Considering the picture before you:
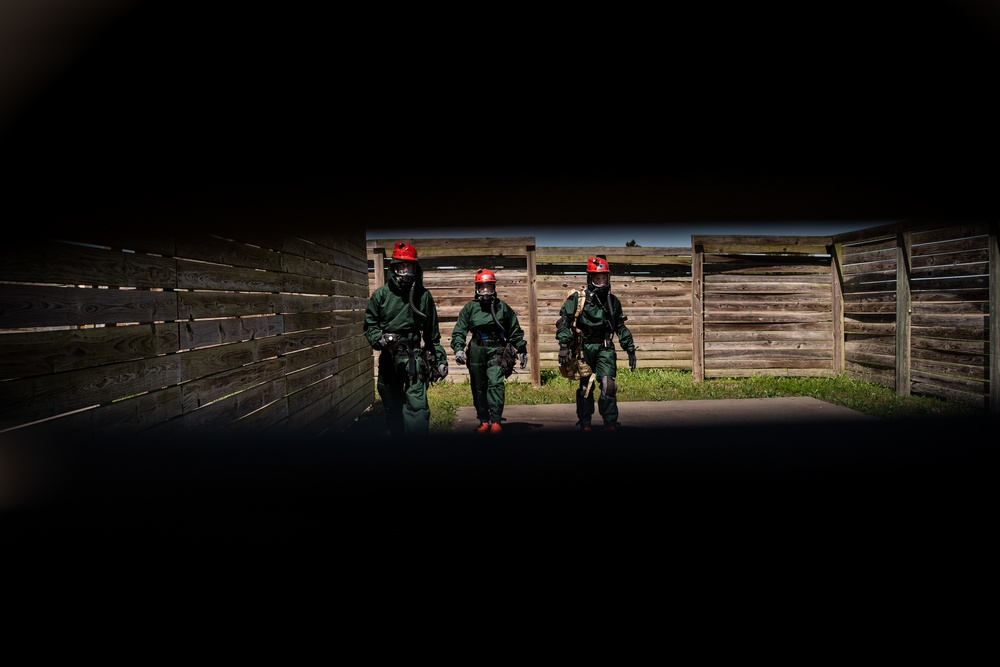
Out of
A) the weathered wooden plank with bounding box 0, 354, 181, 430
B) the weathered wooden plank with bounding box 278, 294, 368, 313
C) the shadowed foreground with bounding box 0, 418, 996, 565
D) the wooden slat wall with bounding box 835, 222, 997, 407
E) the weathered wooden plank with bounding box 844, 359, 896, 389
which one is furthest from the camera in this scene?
the weathered wooden plank with bounding box 844, 359, 896, 389

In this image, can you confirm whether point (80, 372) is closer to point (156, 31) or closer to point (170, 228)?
point (170, 228)

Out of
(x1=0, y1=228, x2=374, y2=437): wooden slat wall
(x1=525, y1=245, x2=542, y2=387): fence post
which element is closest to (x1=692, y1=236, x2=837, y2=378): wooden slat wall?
(x1=525, y1=245, x2=542, y2=387): fence post

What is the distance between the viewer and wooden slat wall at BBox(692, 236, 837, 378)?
Result: 9750mm

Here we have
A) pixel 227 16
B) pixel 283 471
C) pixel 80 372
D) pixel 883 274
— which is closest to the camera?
pixel 227 16

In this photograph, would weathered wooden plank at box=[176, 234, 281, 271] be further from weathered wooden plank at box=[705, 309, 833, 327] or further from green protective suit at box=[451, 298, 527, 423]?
weathered wooden plank at box=[705, 309, 833, 327]

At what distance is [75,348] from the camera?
205cm

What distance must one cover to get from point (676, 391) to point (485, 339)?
3.51 m

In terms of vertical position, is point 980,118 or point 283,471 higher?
point 980,118

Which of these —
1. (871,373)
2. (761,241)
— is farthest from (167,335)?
(871,373)

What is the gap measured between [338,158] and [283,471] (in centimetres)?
42

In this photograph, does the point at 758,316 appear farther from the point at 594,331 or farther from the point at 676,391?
the point at 594,331

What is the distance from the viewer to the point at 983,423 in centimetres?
84

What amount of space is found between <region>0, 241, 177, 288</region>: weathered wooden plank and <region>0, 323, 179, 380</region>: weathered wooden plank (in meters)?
0.18

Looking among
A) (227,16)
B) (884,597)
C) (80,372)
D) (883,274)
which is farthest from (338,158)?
(883,274)
